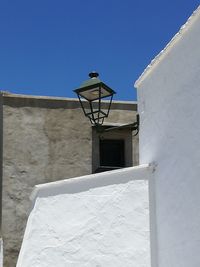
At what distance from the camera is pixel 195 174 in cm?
605

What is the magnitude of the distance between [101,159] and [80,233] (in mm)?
8122

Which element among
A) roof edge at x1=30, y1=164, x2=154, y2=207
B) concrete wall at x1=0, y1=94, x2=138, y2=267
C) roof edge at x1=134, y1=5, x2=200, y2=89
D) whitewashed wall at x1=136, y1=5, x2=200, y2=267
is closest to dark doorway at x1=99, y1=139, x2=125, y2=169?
concrete wall at x1=0, y1=94, x2=138, y2=267

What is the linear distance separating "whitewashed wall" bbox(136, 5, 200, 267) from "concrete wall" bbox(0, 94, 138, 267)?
7.52 metres

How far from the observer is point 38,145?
1503cm

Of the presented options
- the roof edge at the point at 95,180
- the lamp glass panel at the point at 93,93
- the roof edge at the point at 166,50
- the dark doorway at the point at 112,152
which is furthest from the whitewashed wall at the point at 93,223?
the dark doorway at the point at 112,152

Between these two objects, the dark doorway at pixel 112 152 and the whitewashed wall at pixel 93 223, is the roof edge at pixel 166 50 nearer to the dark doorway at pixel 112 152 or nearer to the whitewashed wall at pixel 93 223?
the whitewashed wall at pixel 93 223

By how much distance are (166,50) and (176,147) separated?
1206 mm

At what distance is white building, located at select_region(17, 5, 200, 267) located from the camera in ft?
20.4

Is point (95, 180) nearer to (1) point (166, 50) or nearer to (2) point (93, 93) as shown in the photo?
(2) point (93, 93)

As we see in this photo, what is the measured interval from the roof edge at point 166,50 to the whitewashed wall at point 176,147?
1 centimetres

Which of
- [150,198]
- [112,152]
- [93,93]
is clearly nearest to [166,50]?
[93,93]

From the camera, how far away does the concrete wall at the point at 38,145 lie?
14.6 meters

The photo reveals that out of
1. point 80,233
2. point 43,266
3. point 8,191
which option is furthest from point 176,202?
point 8,191

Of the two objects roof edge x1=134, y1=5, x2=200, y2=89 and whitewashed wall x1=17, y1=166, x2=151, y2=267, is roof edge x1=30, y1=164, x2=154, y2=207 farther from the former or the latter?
roof edge x1=134, y1=5, x2=200, y2=89
